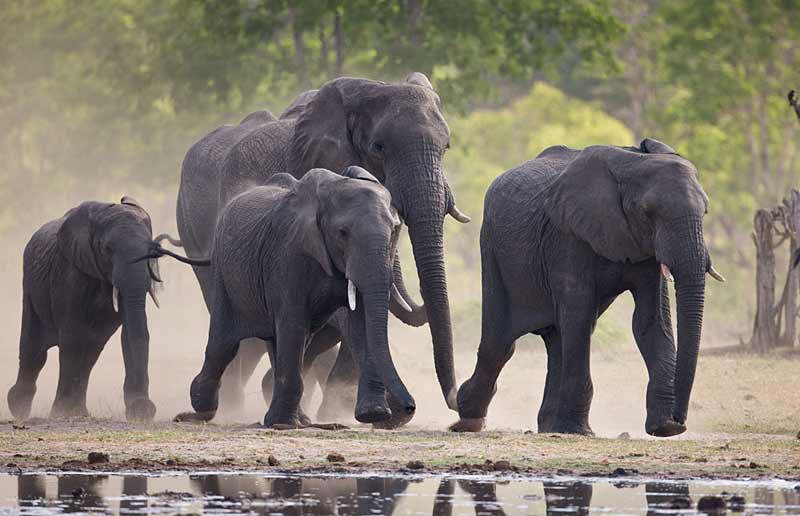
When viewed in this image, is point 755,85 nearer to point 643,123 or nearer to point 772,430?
point 643,123

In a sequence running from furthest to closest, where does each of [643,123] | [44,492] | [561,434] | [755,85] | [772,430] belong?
[643,123] < [755,85] < [772,430] < [561,434] < [44,492]

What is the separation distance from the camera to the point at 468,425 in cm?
1628

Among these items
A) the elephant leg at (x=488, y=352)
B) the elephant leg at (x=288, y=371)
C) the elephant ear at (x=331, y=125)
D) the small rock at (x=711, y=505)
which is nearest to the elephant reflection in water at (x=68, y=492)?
the small rock at (x=711, y=505)

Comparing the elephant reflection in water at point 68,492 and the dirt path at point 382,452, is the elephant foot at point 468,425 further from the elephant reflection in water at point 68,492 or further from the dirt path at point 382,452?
the elephant reflection in water at point 68,492

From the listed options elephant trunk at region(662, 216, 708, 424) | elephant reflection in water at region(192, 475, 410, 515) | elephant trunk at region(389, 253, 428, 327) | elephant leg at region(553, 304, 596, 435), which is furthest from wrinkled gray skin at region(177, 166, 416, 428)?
elephant reflection in water at region(192, 475, 410, 515)

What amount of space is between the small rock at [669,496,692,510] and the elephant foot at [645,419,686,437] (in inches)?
145

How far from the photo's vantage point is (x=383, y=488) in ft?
37.2

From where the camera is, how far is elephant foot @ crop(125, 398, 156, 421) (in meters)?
17.0

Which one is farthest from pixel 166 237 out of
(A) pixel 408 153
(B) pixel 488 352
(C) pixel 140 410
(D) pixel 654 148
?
(D) pixel 654 148

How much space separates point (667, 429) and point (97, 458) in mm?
4381

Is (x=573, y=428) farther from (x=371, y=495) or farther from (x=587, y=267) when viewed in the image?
(x=371, y=495)

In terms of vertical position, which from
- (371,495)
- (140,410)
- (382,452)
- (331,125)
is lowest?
(371,495)

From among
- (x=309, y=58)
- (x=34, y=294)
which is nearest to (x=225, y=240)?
(x=34, y=294)

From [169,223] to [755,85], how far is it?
1611cm
